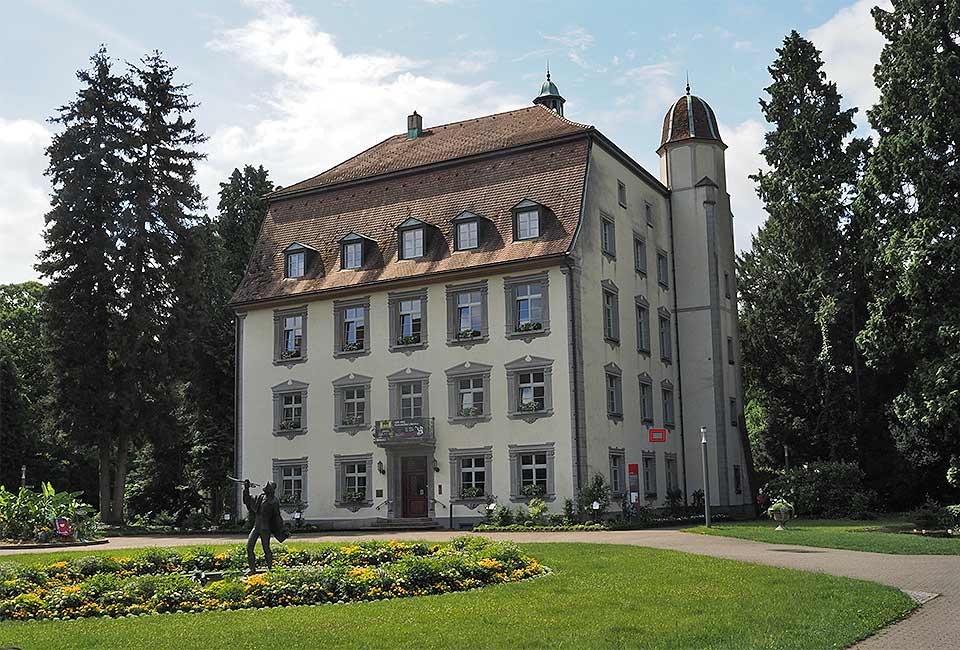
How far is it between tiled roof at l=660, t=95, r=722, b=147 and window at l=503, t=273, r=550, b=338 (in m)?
13.2

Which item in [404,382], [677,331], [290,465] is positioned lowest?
[290,465]

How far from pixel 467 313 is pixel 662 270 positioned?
10.8 meters

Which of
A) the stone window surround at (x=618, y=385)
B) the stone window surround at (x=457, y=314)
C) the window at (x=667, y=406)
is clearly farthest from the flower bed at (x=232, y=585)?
the window at (x=667, y=406)

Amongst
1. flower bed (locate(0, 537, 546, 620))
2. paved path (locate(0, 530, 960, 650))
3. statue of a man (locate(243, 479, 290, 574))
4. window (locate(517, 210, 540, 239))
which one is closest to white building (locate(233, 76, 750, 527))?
window (locate(517, 210, 540, 239))

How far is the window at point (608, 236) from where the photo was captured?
39469 millimetres

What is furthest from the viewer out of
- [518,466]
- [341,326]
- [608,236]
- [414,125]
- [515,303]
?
[414,125]

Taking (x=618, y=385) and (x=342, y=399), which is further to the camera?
(x=342, y=399)

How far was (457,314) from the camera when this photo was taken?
127 feet

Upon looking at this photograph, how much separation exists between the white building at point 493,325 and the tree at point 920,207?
333 inches

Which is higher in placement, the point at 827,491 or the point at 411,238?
the point at 411,238

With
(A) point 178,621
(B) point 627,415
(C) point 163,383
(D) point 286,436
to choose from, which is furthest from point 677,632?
(C) point 163,383

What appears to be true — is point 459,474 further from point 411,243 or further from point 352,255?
point 352,255

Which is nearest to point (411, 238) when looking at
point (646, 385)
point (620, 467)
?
point (646, 385)

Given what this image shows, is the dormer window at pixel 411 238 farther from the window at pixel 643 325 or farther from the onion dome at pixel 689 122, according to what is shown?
the onion dome at pixel 689 122
